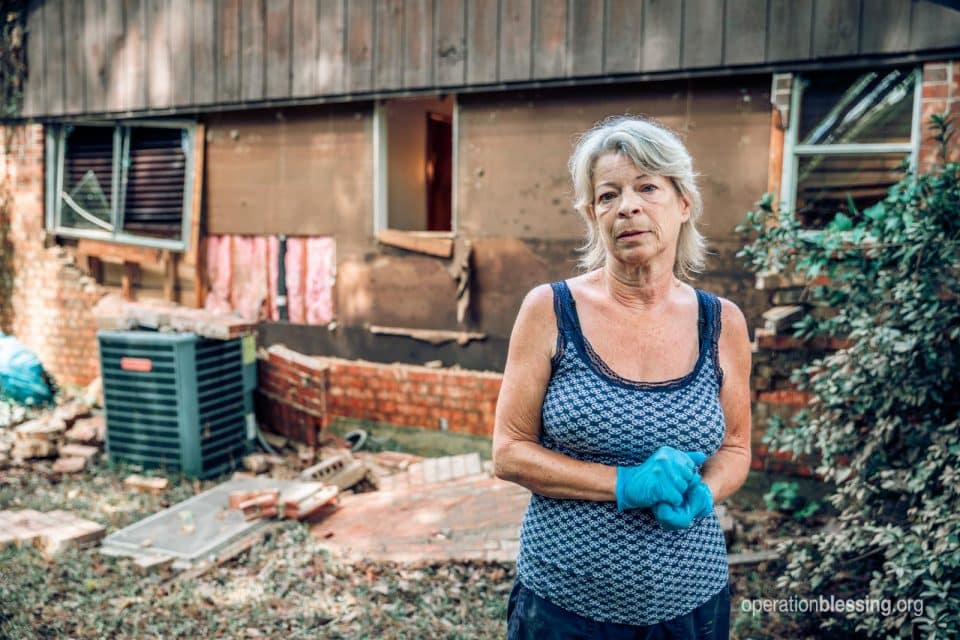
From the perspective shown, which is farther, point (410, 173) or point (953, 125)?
point (410, 173)

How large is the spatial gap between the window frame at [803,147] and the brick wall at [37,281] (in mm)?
7193

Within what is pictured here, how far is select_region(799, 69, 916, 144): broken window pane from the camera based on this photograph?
505 centimetres

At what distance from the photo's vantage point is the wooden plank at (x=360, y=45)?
21.6 feet

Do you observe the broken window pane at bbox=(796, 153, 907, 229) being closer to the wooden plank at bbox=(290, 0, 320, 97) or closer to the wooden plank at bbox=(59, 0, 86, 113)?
the wooden plank at bbox=(290, 0, 320, 97)

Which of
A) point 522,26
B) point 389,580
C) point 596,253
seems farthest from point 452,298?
point 596,253

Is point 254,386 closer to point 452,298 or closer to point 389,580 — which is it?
point 452,298

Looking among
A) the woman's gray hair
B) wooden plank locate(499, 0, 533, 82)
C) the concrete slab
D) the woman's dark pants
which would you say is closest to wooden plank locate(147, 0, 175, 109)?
wooden plank locate(499, 0, 533, 82)

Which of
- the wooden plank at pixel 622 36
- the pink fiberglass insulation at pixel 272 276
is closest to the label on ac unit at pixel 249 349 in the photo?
the pink fiberglass insulation at pixel 272 276

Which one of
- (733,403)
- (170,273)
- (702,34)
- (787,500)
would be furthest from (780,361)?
(170,273)

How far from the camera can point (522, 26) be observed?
6.00 m

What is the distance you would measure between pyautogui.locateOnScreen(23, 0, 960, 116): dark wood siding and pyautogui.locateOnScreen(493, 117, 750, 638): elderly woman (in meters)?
3.80

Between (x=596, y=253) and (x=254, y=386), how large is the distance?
5.01 metres

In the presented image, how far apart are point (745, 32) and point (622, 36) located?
35.5 inches

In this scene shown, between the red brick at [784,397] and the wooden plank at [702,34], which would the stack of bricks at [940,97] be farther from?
the red brick at [784,397]
